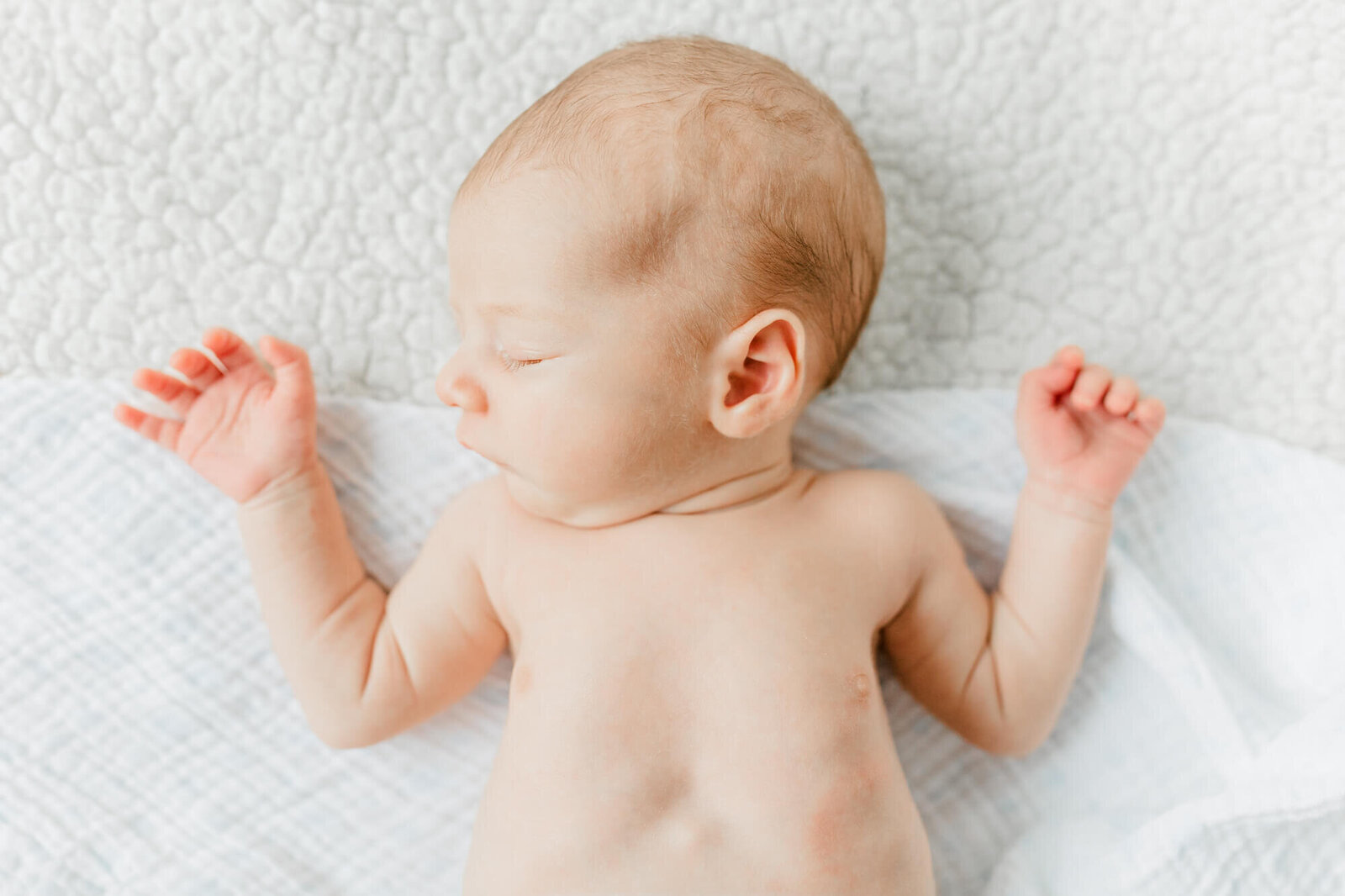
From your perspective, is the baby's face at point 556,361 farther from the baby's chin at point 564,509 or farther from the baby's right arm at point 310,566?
the baby's right arm at point 310,566

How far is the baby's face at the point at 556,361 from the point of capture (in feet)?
3.18

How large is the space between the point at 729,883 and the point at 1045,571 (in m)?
0.45

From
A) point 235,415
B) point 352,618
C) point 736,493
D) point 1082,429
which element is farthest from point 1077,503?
point 235,415

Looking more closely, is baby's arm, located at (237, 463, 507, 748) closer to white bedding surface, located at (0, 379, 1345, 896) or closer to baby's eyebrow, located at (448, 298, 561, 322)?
white bedding surface, located at (0, 379, 1345, 896)

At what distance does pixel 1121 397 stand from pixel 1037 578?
0.20 m

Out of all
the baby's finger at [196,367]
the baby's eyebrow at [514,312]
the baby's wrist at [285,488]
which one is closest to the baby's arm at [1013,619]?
the baby's eyebrow at [514,312]

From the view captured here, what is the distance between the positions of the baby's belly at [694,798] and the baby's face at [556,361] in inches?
8.0

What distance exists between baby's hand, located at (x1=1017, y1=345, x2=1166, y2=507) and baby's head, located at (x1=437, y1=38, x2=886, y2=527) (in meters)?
0.25

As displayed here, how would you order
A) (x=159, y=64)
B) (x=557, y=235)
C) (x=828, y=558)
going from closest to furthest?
(x=557, y=235) → (x=828, y=558) → (x=159, y=64)

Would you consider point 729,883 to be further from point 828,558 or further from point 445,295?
point 445,295

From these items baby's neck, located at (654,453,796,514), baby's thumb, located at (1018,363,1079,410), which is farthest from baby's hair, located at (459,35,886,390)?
baby's thumb, located at (1018,363,1079,410)

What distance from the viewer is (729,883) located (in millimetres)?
993

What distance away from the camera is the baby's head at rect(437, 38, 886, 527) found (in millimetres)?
959

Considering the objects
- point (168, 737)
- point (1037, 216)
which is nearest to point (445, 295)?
point (168, 737)
